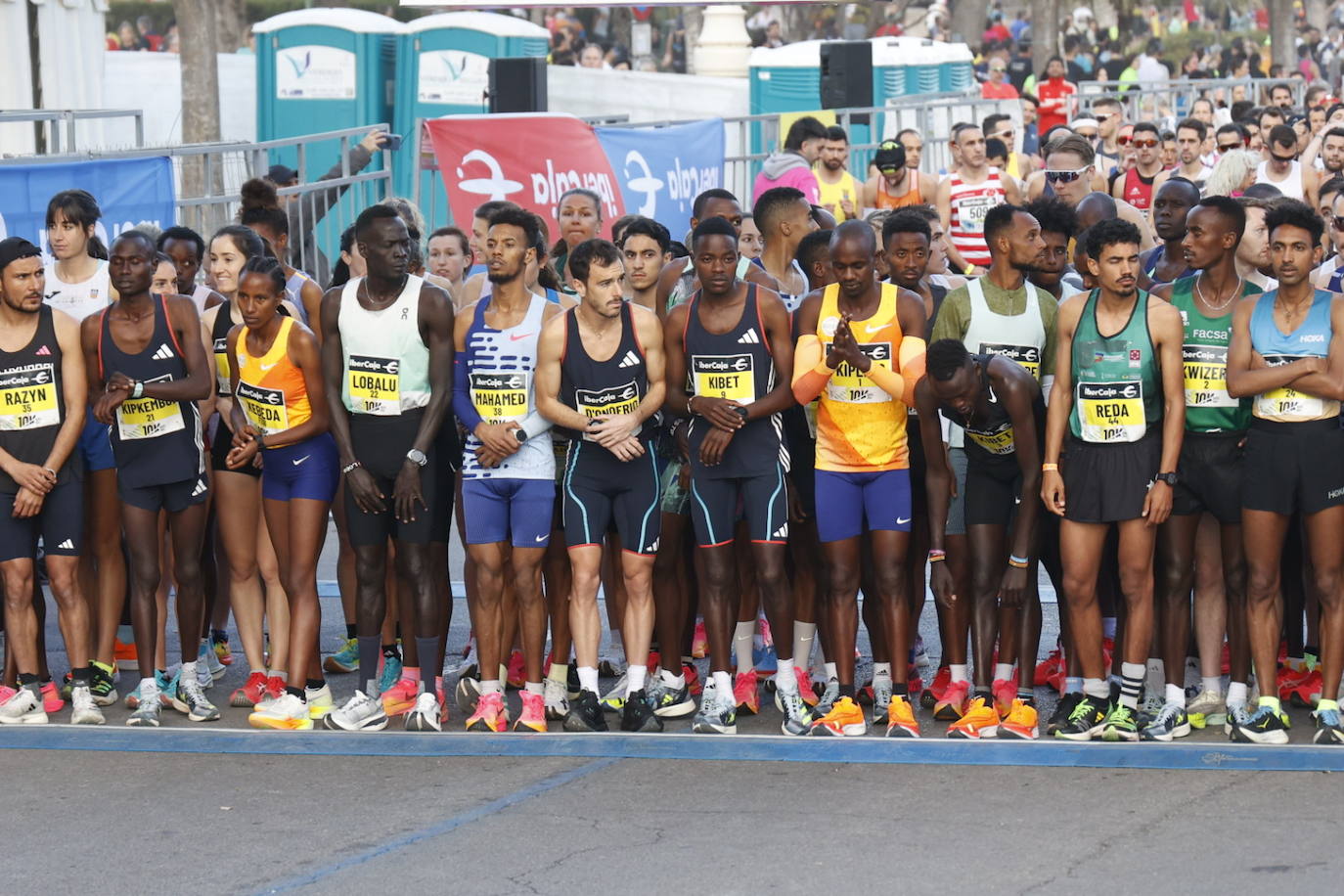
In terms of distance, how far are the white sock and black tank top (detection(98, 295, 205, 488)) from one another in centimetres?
236

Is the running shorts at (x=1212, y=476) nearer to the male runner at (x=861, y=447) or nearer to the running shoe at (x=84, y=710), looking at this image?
Answer: the male runner at (x=861, y=447)

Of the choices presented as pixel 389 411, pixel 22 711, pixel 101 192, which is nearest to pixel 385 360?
pixel 389 411

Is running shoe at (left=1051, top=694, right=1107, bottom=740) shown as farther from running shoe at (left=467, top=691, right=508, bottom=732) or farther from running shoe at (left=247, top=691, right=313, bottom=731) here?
running shoe at (left=247, top=691, right=313, bottom=731)

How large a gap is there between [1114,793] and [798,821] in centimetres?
114

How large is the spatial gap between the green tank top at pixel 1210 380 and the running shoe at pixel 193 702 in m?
4.09

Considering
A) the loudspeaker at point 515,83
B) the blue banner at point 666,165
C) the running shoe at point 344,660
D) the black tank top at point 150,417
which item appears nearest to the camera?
the black tank top at point 150,417

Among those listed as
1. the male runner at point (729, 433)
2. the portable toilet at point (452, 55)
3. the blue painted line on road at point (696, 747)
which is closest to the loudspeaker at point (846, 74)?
the portable toilet at point (452, 55)

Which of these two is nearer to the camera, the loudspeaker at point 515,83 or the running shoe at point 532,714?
the running shoe at point 532,714

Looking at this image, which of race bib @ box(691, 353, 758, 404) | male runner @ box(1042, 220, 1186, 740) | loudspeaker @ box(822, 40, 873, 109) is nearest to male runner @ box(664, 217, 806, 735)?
race bib @ box(691, 353, 758, 404)

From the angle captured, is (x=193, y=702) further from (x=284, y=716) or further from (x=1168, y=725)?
(x=1168, y=725)

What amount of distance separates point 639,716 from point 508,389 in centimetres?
139

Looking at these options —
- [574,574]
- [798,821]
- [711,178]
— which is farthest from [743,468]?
[711,178]

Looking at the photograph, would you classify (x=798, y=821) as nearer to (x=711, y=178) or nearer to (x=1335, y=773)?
(x=1335, y=773)

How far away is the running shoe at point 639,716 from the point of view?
7906mm
